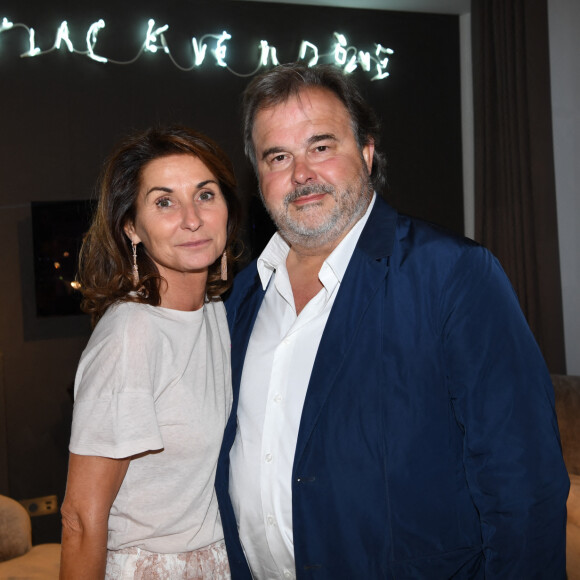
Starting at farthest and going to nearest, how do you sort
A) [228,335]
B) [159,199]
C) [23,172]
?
1. [23,172]
2. [228,335]
3. [159,199]

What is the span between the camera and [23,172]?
3.89 metres

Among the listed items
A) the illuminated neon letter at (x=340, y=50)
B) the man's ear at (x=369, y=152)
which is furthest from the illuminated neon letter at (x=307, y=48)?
the man's ear at (x=369, y=152)

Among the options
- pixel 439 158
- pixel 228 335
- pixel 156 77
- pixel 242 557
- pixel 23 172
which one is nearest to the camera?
pixel 242 557

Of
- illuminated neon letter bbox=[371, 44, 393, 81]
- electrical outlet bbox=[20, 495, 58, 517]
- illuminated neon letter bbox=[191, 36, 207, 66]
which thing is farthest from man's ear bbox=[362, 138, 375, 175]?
electrical outlet bbox=[20, 495, 58, 517]

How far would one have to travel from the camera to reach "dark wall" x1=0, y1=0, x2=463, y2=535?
12.7ft

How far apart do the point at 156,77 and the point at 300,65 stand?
2529mm

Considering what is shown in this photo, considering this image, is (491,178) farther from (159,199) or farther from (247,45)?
(159,199)

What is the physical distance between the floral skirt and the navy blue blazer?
1.05 ft

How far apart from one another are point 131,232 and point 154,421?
2.00 feet

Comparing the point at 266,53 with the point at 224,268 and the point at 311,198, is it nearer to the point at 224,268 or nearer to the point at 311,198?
the point at 224,268

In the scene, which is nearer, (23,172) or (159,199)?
(159,199)

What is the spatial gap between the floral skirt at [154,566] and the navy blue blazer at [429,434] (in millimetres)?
320

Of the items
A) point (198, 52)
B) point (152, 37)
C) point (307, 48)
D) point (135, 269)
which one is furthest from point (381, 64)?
point (135, 269)

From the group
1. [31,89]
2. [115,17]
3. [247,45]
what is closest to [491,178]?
[247,45]
